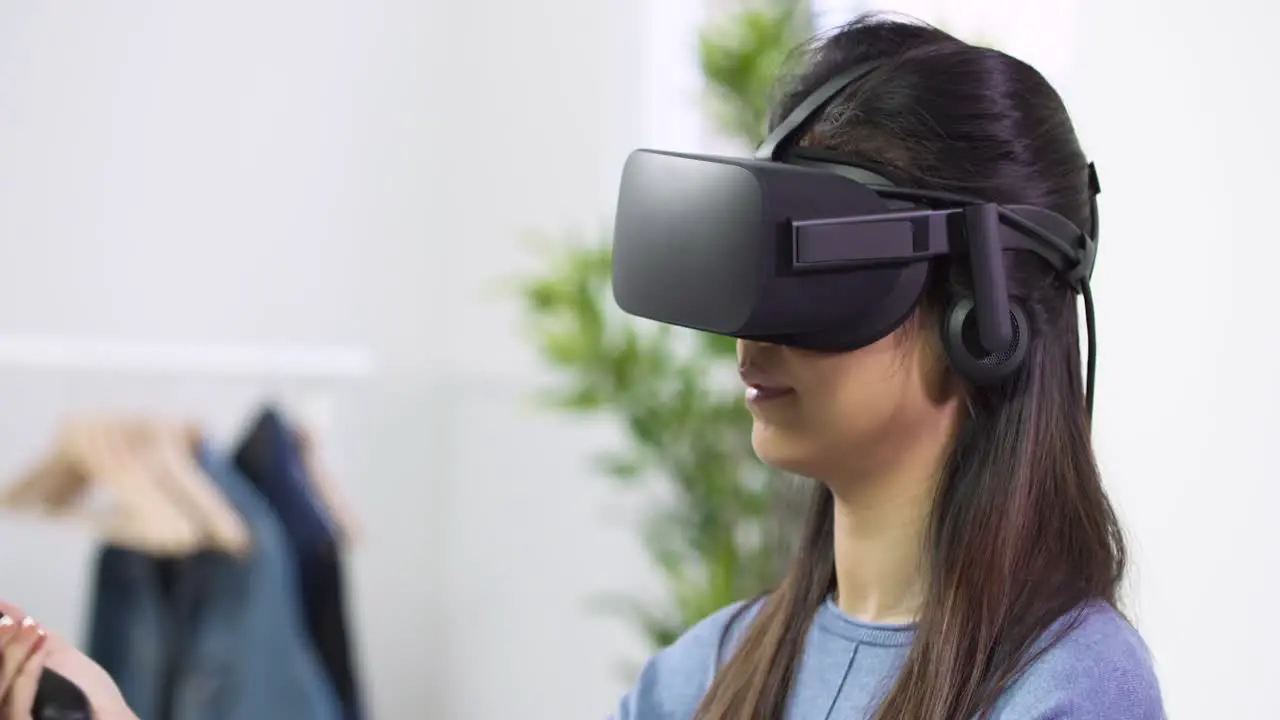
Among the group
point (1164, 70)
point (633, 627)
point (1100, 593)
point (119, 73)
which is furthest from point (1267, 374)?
point (119, 73)

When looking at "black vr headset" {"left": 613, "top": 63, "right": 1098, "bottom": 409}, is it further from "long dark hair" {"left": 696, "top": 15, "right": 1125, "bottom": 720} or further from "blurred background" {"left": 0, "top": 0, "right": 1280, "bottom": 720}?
"blurred background" {"left": 0, "top": 0, "right": 1280, "bottom": 720}

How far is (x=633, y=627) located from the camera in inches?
93.6

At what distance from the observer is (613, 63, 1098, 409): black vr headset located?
0.75 m

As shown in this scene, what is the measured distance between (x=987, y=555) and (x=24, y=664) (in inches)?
19.9

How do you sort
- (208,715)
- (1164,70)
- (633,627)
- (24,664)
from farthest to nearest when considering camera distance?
(633,627), (208,715), (1164,70), (24,664)

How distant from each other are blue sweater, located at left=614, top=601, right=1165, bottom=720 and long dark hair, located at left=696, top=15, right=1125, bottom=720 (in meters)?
0.02

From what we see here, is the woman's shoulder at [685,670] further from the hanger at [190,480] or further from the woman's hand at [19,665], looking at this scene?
the hanger at [190,480]

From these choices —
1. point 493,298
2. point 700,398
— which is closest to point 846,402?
point 700,398

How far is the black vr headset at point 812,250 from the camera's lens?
0.75 meters

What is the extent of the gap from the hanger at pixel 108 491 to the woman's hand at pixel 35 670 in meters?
1.05

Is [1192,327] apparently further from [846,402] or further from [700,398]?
[700,398]

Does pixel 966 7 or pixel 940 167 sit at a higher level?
pixel 966 7

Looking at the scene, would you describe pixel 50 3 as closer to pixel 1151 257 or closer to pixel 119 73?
pixel 119 73

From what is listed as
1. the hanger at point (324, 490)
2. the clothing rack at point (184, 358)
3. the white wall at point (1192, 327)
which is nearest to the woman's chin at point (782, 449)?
the white wall at point (1192, 327)
